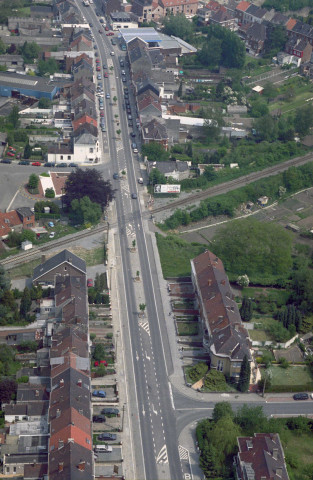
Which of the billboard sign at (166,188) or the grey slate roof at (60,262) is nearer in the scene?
the grey slate roof at (60,262)

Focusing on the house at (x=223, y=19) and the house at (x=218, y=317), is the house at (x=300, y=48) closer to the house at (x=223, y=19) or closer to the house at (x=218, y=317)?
the house at (x=223, y=19)

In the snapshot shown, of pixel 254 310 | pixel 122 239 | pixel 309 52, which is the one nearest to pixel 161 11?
pixel 309 52

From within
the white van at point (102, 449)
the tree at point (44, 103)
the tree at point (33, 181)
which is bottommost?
the white van at point (102, 449)

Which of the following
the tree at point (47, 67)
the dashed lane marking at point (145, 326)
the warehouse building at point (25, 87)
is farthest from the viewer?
the tree at point (47, 67)

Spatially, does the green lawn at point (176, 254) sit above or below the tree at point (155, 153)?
below

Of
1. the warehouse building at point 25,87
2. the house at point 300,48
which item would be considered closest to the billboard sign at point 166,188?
the warehouse building at point 25,87

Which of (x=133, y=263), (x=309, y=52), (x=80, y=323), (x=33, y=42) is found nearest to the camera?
(x=80, y=323)

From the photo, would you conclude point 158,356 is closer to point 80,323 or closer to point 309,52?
point 80,323

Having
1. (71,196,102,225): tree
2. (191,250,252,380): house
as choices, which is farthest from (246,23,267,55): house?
(191,250,252,380): house
